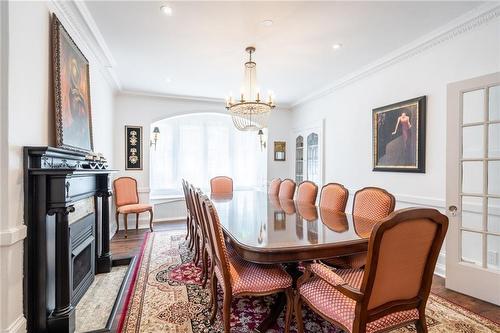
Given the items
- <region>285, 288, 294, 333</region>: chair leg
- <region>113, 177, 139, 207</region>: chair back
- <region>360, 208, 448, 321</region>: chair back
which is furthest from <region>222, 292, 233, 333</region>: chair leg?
<region>113, 177, 139, 207</region>: chair back

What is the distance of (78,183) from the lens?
7.25 feet

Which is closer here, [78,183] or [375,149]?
[78,183]

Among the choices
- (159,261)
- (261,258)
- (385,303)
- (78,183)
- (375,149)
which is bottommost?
(159,261)

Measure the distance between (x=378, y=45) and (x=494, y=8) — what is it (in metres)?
1.04

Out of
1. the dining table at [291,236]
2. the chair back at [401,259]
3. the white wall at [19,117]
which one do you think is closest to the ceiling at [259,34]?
the white wall at [19,117]

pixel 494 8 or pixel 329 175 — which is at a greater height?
pixel 494 8

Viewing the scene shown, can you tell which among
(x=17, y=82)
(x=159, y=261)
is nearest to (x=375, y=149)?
(x=159, y=261)

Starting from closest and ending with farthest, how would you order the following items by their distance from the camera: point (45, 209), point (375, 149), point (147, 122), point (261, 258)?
point (261, 258), point (45, 209), point (375, 149), point (147, 122)

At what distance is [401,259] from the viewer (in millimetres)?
1211

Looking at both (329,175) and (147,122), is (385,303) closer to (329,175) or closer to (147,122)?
(329,175)

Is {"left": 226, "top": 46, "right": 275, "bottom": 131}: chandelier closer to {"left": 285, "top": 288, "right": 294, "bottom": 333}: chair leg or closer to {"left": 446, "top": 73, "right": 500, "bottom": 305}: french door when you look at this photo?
{"left": 446, "top": 73, "right": 500, "bottom": 305}: french door

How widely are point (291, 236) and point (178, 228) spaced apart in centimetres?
358

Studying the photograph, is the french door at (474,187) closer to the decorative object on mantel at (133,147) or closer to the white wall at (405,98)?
the white wall at (405,98)

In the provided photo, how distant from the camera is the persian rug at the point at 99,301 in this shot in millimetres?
2008
